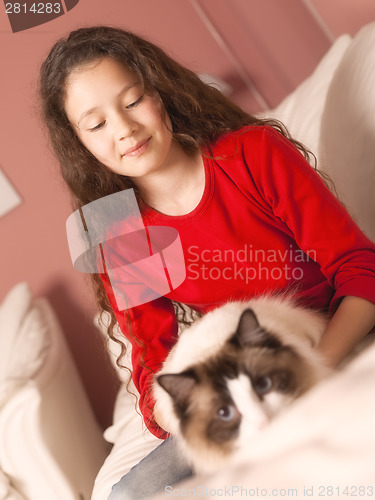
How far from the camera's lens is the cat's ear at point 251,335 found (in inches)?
26.9

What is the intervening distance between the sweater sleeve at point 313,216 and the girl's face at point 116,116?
0.66 ft

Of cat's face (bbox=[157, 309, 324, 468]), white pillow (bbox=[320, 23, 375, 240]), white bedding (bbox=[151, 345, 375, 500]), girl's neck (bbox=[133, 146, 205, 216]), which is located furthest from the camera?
white pillow (bbox=[320, 23, 375, 240])

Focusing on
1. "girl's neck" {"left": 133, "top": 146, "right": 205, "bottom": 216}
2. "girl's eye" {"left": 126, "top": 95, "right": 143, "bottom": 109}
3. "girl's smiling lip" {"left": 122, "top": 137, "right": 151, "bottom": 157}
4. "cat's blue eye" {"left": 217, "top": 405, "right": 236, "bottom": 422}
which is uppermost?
"girl's eye" {"left": 126, "top": 95, "right": 143, "bottom": 109}

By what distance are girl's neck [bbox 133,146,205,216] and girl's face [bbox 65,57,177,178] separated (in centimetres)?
9

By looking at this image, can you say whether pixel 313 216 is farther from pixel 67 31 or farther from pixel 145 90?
pixel 67 31

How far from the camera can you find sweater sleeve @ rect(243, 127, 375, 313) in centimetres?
88

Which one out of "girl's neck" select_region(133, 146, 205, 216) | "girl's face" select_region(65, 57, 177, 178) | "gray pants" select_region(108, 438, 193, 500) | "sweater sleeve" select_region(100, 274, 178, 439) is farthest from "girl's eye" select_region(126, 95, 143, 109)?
"gray pants" select_region(108, 438, 193, 500)

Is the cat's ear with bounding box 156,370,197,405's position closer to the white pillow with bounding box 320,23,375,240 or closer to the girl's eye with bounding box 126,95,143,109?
the girl's eye with bounding box 126,95,143,109

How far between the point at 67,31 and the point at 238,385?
3.54 feet

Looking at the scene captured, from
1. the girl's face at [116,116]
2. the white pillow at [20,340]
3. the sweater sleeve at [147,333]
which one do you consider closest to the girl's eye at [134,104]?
the girl's face at [116,116]

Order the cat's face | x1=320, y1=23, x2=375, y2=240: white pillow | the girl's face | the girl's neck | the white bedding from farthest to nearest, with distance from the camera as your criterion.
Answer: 1. x1=320, y1=23, x2=375, y2=240: white pillow
2. the girl's neck
3. the girl's face
4. the cat's face
5. the white bedding

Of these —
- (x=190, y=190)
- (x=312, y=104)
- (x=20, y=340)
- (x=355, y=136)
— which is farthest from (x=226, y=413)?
(x=312, y=104)

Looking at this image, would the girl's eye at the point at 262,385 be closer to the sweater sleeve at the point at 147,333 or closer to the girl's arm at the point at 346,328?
the girl's arm at the point at 346,328

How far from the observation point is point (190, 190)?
105 centimetres
